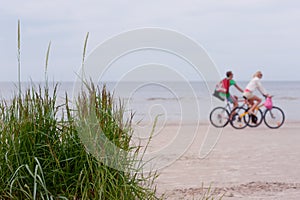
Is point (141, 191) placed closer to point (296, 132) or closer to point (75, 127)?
point (75, 127)

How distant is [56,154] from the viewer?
402 cm

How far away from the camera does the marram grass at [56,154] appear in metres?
→ 3.92

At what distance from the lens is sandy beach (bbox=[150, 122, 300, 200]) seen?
5984mm

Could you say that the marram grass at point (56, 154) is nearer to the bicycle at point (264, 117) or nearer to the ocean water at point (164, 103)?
the ocean water at point (164, 103)

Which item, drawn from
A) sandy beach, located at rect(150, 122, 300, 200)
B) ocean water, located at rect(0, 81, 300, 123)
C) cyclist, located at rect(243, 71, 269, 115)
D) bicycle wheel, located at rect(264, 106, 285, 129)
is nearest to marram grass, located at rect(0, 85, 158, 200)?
ocean water, located at rect(0, 81, 300, 123)

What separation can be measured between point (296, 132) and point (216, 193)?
29.5 feet

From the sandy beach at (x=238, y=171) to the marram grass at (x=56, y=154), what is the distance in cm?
154

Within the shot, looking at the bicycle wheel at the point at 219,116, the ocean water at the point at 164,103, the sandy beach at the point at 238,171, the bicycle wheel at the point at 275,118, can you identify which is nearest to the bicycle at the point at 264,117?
the bicycle wheel at the point at 275,118

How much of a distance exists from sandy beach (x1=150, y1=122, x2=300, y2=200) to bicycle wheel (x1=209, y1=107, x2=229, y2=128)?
3.17m

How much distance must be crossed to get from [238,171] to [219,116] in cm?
803

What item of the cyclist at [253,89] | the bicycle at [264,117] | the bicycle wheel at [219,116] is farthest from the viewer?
the bicycle wheel at [219,116]

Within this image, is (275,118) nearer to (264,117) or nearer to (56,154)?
(264,117)

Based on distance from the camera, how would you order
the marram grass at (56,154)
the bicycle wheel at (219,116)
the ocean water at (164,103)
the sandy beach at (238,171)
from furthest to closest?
the bicycle wheel at (219,116)
the sandy beach at (238,171)
the ocean water at (164,103)
the marram grass at (56,154)

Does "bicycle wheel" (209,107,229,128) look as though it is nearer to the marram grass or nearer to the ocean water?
the ocean water
